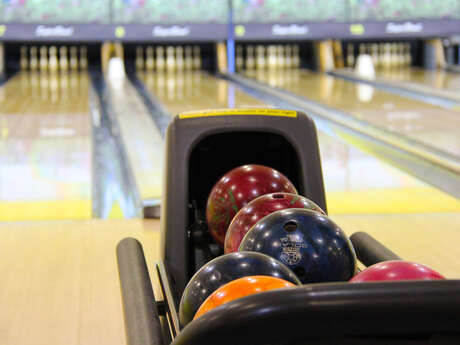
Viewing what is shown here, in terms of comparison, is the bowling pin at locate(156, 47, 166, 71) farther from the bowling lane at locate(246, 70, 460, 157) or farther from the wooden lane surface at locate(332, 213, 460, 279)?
the wooden lane surface at locate(332, 213, 460, 279)

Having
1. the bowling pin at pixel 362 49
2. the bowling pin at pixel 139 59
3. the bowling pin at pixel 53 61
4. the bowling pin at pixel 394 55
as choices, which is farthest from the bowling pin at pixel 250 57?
the bowling pin at pixel 53 61

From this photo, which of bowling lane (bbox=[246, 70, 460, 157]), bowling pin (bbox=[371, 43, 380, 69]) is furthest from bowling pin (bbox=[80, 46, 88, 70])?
bowling pin (bbox=[371, 43, 380, 69])

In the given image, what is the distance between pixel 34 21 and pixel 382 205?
509cm

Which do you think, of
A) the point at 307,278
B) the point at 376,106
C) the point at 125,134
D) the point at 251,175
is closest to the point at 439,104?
the point at 376,106

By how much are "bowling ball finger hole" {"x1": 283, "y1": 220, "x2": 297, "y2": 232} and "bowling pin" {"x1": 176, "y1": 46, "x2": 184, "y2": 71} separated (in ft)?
20.6

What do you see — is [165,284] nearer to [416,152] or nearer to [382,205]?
[382,205]

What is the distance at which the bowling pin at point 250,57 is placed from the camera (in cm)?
738

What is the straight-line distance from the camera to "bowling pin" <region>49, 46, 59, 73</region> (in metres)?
6.98

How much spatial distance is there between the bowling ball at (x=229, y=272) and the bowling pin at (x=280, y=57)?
6.56 metres

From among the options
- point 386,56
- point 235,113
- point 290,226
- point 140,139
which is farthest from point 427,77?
point 290,226

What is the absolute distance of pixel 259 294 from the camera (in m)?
0.54

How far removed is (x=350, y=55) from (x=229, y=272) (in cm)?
711

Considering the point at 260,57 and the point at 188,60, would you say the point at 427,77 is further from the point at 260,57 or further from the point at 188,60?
the point at 188,60

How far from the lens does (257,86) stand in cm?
589
